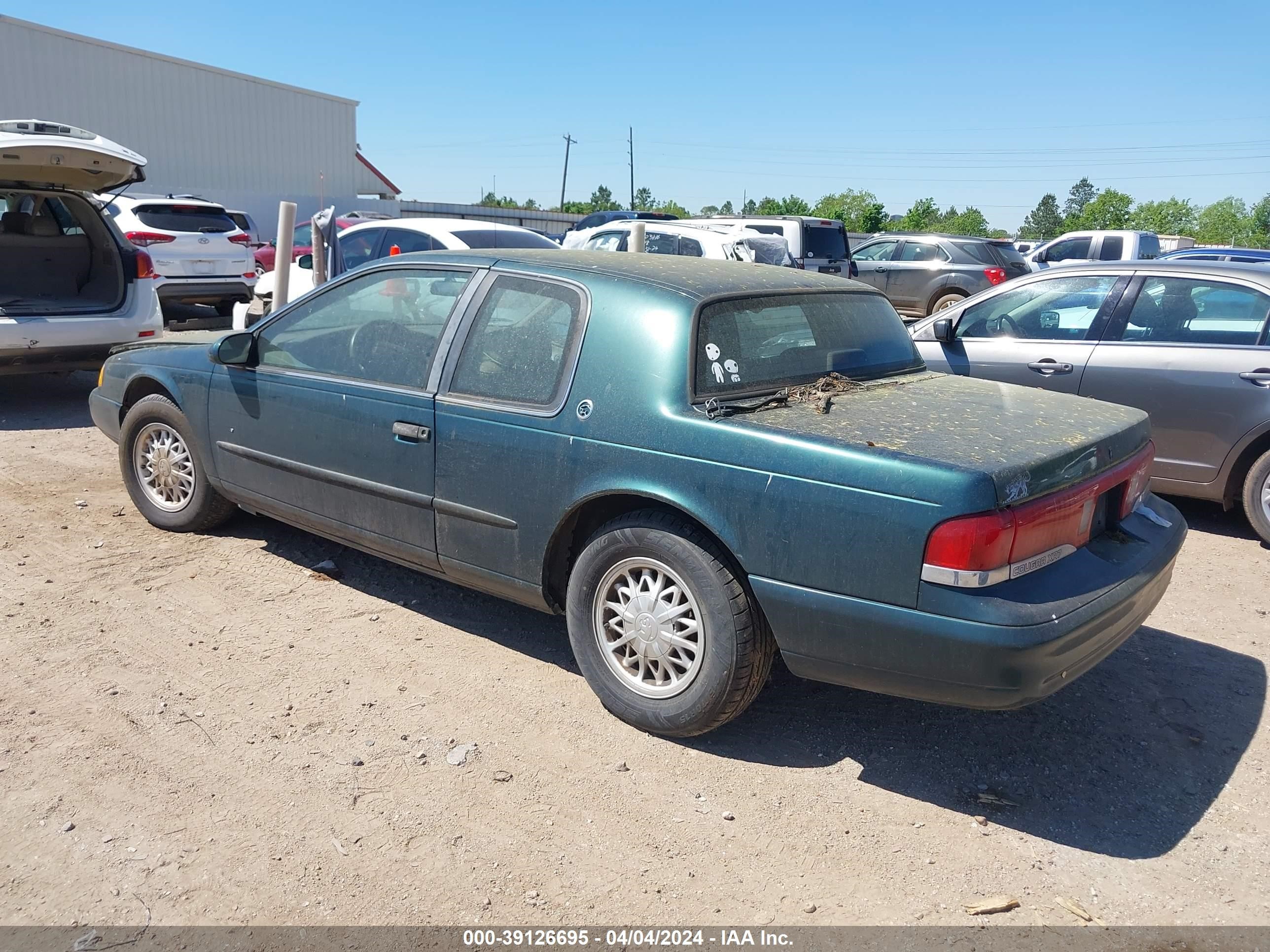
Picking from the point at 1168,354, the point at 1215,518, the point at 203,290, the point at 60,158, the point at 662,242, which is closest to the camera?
the point at 1168,354

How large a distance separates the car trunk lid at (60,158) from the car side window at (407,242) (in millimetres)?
2964

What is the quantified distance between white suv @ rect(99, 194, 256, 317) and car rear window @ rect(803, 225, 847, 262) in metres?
8.41

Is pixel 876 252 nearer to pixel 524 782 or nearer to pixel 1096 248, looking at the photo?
pixel 1096 248

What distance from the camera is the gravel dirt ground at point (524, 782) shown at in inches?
108

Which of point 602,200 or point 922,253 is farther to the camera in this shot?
point 602,200

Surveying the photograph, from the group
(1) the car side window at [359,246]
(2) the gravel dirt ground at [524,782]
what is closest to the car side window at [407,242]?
(1) the car side window at [359,246]

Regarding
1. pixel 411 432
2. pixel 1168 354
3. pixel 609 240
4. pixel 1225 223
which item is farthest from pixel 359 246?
pixel 1225 223

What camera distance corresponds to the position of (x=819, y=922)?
8.70 feet

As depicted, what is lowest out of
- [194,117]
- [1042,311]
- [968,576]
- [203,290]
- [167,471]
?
[167,471]

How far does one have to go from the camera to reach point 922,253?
16.8 metres

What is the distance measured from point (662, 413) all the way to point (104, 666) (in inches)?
96.4

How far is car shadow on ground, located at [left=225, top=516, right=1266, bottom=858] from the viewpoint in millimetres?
3229

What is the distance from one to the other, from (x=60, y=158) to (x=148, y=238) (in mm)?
5296

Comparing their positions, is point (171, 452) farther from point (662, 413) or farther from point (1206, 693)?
point (1206, 693)
